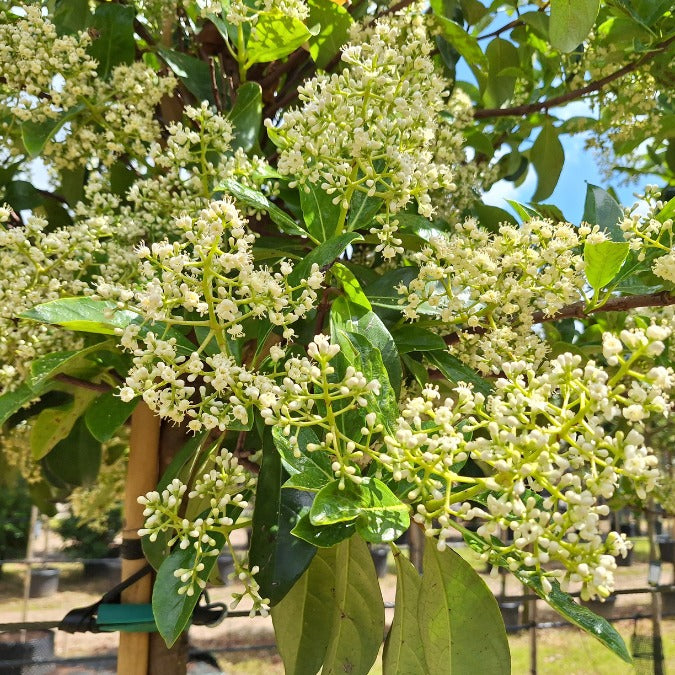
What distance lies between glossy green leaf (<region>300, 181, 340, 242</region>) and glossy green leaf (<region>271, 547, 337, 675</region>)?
0.33 m

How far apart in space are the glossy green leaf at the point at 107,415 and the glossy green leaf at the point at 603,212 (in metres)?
0.54

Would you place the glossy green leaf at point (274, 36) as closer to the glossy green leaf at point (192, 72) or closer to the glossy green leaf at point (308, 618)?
the glossy green leaf at point (192, 72)

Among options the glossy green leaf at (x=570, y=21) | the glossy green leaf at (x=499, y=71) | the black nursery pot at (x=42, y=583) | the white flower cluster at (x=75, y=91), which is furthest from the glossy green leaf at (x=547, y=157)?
the black nursery pot at (x=42, y=583)

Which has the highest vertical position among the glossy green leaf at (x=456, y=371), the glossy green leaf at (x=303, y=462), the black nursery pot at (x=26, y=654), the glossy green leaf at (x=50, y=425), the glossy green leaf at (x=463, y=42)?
the glossy green leaf at (x=463, y=42)

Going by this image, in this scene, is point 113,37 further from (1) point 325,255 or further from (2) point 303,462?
(2) point 303,462

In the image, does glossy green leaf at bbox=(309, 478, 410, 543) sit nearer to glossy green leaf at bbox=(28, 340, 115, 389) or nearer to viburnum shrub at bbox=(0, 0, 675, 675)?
viburnum shrub at bbox=(0, 0, 675, 675)


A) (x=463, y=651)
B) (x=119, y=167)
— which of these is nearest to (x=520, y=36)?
(x=119, y=167)

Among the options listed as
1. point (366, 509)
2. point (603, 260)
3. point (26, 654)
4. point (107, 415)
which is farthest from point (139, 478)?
point (26, 654)

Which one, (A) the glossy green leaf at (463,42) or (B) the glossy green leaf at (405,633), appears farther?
(A) the glossy green leaf at (463,42)

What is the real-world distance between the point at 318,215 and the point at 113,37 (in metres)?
0.46

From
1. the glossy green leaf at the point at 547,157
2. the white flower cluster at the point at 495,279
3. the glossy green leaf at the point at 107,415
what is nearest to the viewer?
the white flower cluster at the point at 495,279

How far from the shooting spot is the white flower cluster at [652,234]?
2.12 feet

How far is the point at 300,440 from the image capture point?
58 centimetres

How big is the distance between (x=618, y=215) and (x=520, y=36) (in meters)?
0.67
